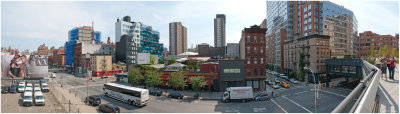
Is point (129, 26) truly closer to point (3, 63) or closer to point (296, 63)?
point (3, 63)

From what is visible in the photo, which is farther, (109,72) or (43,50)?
(43,50)

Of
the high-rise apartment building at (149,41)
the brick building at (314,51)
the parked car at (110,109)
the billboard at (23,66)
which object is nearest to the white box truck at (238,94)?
the parked car at (110,109)

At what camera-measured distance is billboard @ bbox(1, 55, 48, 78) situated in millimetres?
59828

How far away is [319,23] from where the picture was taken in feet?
225

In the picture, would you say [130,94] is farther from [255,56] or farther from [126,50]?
[126,50]

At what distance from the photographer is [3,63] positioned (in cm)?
5941

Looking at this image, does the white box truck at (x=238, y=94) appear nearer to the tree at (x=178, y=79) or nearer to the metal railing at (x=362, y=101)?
the tree at (x=178, y=79)

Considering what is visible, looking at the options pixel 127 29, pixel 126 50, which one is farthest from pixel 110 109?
pixel 127 29

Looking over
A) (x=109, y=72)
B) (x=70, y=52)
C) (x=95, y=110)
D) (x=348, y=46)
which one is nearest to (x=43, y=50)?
(x=70, y=52)

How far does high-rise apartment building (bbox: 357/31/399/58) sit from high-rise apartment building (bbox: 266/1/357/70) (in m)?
36.5

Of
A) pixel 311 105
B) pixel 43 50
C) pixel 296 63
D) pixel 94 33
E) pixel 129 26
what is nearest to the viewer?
pixel 311 105

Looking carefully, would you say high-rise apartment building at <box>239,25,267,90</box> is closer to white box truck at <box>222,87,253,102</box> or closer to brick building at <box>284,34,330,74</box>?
white box truck at <box>222,87,253,102</box>

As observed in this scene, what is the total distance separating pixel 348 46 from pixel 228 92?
72244 mm

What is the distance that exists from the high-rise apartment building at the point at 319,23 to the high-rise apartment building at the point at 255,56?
3169cm
